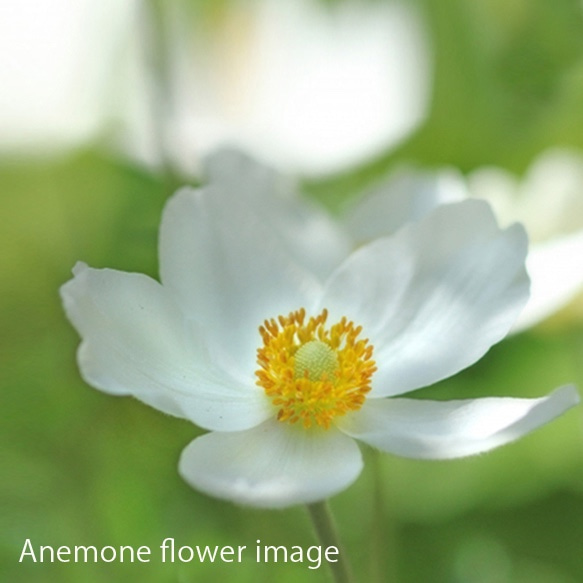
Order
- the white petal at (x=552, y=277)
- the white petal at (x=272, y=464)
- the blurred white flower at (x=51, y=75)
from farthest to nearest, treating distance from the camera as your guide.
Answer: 1. the blurred white flower at (x=51, y=75)
2. the white petal at (x=552, y=277)
3. the white petal at (x=272, y=464)

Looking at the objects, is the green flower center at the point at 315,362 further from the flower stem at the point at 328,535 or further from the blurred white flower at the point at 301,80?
the blurred white flower at the point at 301,80

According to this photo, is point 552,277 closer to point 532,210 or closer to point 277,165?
point 532,210

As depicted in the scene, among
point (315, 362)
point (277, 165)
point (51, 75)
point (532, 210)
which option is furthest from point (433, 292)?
point (51, 75)

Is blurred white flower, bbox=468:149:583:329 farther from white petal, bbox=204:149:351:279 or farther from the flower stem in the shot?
the flower stem

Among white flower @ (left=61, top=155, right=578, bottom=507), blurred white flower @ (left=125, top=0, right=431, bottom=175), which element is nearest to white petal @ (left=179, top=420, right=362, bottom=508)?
white flower @ (left=61, top=155, right=578, bottom=507)

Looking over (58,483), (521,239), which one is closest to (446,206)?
(521,239)

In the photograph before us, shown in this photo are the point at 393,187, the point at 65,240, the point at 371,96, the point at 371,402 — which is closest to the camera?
the point at 371,402

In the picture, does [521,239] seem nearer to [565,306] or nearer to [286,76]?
[565,306]

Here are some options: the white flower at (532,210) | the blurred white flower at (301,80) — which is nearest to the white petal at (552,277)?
the white flower at (532,210)
